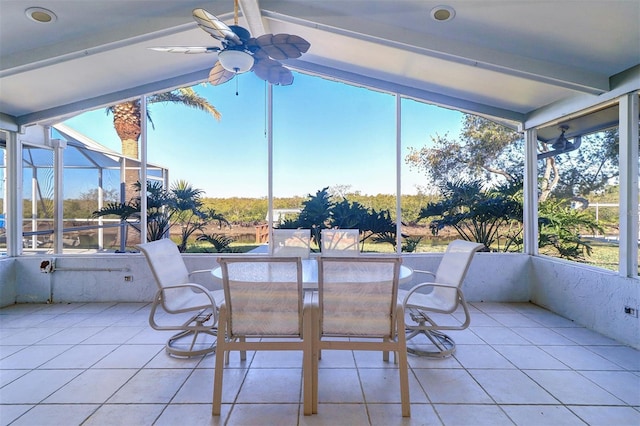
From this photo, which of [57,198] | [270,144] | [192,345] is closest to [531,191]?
[270,144]

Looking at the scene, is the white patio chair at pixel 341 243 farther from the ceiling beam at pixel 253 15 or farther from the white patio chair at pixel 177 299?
the ceiling beam at pixel 253 15

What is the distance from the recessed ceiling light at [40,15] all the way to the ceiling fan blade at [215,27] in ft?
4.64

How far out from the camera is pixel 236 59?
228 centimetres

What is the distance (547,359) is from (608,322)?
1.01 m

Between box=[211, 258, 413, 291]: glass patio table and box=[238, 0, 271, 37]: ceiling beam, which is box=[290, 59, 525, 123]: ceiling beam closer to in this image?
box=[238, 0, 271, 37]: ceiling beam

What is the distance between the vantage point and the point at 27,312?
12.1ft

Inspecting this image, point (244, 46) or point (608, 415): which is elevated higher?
point (244, 46)

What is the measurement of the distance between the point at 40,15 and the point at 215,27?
5.34 ft

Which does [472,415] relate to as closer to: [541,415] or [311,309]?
[541,415]

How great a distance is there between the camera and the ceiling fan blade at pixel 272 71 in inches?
102

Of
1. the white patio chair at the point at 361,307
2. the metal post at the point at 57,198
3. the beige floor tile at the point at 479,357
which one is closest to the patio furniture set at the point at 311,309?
the white patio chair at the point at 361,307

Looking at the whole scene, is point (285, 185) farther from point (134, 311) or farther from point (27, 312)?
point (27, 312)

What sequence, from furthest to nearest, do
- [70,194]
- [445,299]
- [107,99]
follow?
[70,194] → [107,99] → [445,299]

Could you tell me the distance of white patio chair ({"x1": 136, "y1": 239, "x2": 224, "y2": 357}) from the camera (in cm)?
250
